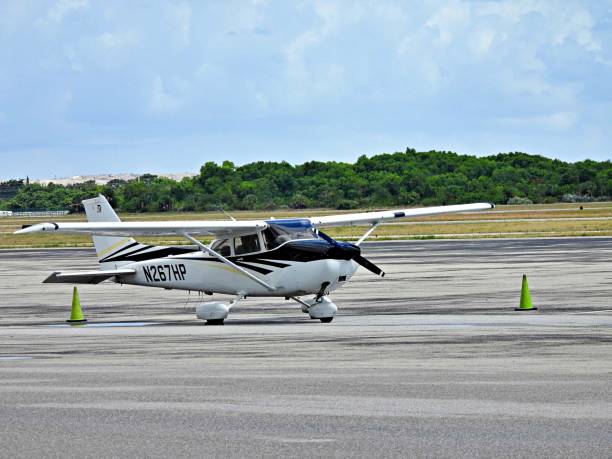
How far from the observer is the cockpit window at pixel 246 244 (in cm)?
2332

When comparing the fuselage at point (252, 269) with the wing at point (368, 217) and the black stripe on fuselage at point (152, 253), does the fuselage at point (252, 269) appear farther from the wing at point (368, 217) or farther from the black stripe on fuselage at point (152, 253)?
the wing at point (368, 217)

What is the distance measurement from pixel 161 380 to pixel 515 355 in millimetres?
4648

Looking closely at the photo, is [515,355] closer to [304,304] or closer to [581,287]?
[304,304]

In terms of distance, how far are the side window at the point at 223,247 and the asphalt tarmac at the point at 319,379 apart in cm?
133

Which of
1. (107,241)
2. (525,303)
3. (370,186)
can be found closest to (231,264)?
(107,241)

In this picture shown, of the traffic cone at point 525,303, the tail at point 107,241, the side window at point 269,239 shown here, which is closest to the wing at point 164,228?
the side window at point 269,239

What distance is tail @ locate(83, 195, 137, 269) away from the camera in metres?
24.9

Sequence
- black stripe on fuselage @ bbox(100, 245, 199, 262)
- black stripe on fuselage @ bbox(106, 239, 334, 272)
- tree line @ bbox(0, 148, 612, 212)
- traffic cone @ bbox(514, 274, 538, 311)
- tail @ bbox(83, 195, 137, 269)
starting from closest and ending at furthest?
black stripe on fuselage @ bbox(106, 239, 334, 272), traffic cone @ bbox(514, 274, 538, 311), black stripe on fuselage @ bbox(100, 245, 199, 262), tail @ bbox(83, 195, 137, 269), tree line @ bbox(0, 148, 612, 212)

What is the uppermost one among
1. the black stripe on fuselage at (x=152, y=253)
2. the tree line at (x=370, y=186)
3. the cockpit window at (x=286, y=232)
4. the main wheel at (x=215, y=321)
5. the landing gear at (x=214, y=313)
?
the tree line at (x=370, y=186)

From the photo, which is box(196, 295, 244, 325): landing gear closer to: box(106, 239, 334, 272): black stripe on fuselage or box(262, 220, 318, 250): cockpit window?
box(106, 239, 334, 272): black stripe on fuselage

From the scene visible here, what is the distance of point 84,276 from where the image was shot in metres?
24.1

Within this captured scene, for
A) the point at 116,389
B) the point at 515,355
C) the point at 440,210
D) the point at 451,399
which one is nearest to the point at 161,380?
the point at 116,389

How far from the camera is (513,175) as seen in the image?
179500 millimetres

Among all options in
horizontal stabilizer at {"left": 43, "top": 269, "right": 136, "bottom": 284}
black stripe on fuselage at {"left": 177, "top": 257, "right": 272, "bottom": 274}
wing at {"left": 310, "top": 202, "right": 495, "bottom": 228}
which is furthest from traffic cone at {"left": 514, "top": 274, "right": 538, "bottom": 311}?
horizontal stabilizer at {"left": 43, "top": 269, "right": 136, "bottom": 284}
